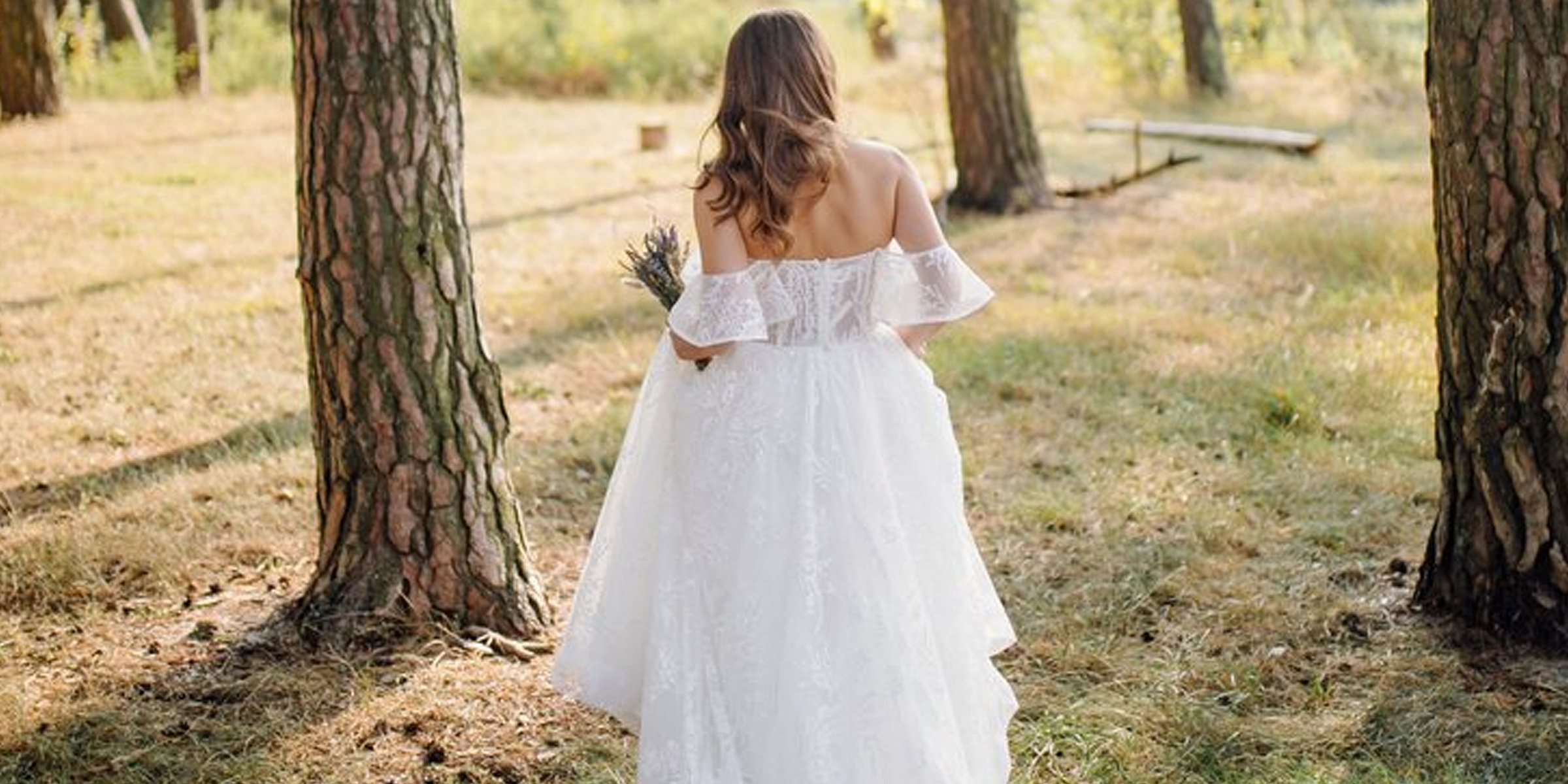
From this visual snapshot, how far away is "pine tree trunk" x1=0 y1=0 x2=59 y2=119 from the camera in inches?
541

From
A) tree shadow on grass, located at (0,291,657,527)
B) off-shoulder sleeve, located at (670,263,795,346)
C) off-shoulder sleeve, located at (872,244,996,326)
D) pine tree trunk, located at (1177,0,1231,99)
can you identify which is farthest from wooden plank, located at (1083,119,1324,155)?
off-shoulder sleeve, located at (670,263,795,346)

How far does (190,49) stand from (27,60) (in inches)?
106

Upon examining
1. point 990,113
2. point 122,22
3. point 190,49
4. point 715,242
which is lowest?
point 715,242

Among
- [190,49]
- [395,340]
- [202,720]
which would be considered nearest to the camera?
[202,720]

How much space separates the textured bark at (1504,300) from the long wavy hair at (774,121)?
199 cm

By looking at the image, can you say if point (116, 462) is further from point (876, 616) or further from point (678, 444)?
point (876, 616)

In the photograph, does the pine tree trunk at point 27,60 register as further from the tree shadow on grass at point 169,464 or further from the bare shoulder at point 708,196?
the bare shoulder at point 708,196

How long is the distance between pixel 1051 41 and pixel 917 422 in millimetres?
16184

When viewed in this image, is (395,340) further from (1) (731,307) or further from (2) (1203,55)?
(2) (1203,55)

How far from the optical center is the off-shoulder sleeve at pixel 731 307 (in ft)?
11.9

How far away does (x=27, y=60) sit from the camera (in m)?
13.9

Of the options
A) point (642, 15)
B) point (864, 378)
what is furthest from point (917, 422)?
point (642, 15)

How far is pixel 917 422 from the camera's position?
3760 millimetres

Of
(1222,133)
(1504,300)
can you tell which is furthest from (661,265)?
(1222,133)
